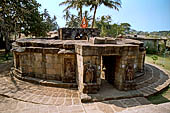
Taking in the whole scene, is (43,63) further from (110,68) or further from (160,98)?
(160,98)

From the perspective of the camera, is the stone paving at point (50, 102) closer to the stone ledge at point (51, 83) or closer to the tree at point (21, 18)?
Answer: the stone ledge at point (51, 83)

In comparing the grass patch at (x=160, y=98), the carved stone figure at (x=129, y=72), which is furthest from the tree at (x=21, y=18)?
the grass patch at (x=160, y=98)

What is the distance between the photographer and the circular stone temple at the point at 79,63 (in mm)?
5496

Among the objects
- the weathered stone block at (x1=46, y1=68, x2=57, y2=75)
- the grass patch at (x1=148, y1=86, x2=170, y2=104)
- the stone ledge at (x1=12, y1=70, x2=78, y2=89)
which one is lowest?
the grass patch at (x1=148, y1=86, x2=170, y2=104)

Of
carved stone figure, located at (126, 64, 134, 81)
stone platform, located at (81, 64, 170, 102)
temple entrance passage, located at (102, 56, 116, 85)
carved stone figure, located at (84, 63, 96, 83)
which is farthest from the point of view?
temple entrance passage, located at (102, 56, 116, 85)

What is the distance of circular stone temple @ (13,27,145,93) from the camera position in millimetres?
5496

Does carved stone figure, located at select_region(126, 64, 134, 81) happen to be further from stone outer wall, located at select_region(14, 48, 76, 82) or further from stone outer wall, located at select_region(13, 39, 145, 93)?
stone outer wall, located at select_region(14, 48, 76, 82)

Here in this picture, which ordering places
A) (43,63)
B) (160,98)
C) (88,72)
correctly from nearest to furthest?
(88,72)
(160,98)
(43,63)

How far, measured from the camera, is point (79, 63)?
5.90 meters

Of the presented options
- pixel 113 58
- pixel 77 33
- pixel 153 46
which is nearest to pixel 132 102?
pixel 113 58

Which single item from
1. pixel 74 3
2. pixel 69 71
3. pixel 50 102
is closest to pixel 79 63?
pixel 69 71

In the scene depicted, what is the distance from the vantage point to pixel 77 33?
10102 millimetres

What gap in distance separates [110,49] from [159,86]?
381 cm

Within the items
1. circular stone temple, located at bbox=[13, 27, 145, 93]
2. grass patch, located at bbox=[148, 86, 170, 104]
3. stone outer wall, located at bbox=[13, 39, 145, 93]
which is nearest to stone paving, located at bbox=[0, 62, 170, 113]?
grass patch, located at bbox=[148, 86, 170, 104]
